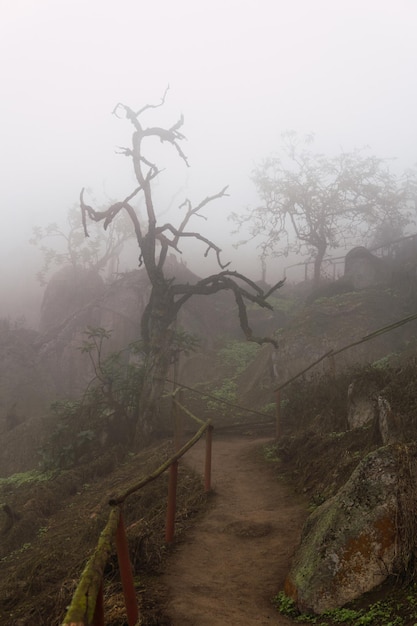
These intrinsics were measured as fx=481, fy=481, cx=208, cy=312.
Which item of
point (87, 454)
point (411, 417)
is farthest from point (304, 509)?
point (87, 454)

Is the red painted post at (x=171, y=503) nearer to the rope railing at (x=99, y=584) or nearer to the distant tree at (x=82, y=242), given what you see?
the rope railing at (x=99, y=584)

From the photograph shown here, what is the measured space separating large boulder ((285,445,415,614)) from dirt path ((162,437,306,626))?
1.30 ft

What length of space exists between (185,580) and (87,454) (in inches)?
382

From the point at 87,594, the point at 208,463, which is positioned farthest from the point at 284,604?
the point at 208,463

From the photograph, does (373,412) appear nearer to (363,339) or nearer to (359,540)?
(363,339)

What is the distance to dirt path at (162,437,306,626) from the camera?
4.31 m

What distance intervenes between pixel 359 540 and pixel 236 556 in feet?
A: 7.05

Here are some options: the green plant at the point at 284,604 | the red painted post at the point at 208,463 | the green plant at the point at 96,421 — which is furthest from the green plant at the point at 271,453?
the green plant at the point at 284,604

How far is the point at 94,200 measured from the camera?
49281 millimetres

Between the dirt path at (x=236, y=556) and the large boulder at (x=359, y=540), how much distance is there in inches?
15.6

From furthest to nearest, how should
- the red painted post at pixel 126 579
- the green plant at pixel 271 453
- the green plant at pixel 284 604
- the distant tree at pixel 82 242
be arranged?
the distant tree at pixel 82 242 → the green plant at pixel 271 453 → the green plant at pixel 284 604 → the red painted post at pixel 126 579

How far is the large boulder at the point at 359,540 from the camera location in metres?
3.94

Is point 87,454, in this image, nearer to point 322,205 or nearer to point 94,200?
point 322,205

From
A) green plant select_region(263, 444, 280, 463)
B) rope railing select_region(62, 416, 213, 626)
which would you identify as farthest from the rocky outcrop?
rope railing select_region(62, 416, 213, 626)
